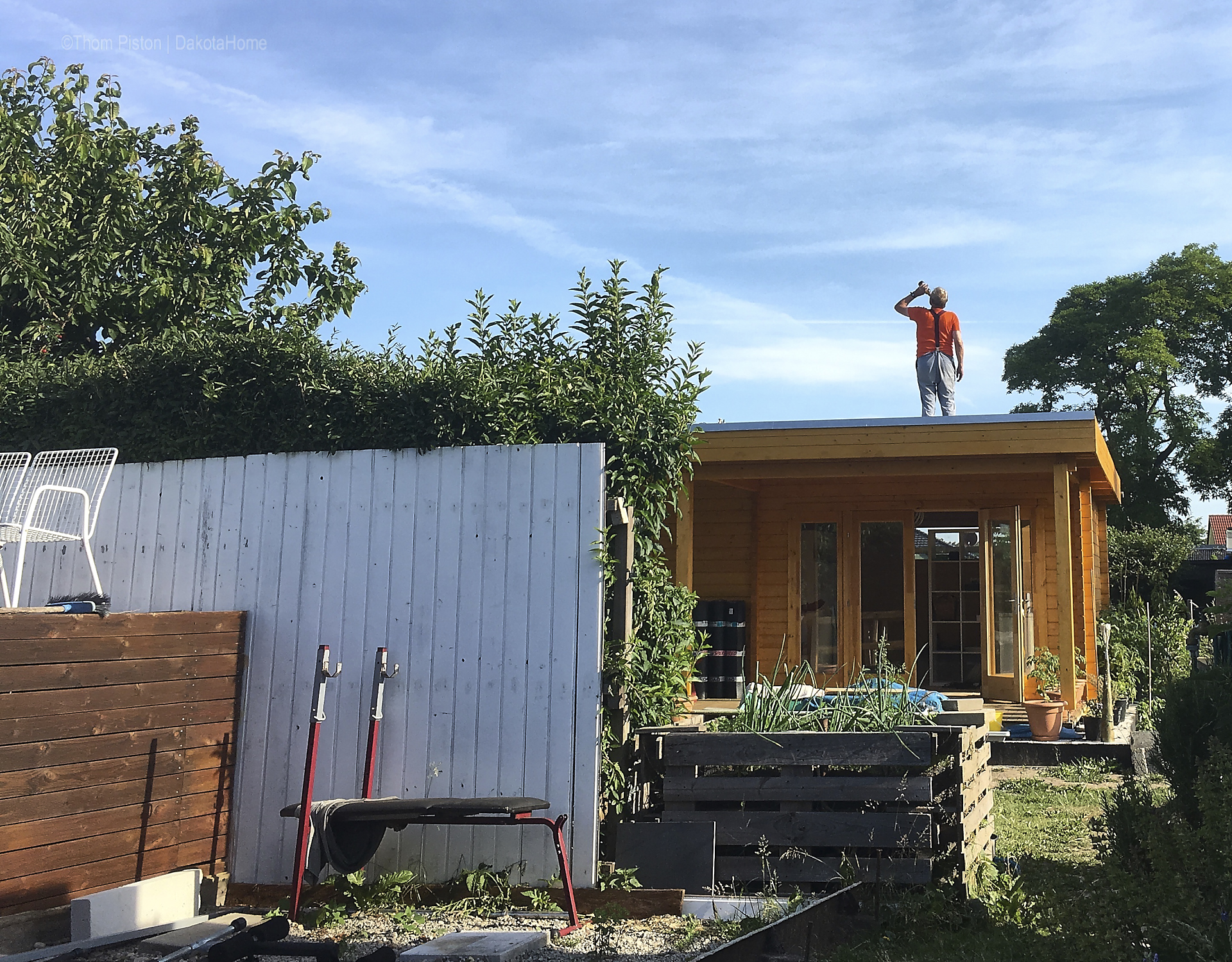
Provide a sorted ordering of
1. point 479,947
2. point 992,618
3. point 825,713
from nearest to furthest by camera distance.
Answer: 1. point 479,947
2. point 825,713
3. point 992,618

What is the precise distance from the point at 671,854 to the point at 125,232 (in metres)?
10.0

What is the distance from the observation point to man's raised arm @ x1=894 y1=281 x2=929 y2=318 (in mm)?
12266

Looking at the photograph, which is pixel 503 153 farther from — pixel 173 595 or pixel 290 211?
→ pixel 290 211

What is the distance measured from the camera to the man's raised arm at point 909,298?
12266mm

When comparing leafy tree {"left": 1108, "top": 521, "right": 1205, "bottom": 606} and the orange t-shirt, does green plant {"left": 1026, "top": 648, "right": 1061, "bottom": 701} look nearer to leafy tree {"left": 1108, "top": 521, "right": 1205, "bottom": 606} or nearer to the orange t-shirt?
the orange t-shirt

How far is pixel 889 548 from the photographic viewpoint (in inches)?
476

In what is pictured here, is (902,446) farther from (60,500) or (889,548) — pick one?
(60,500)

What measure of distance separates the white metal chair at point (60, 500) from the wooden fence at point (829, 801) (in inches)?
113

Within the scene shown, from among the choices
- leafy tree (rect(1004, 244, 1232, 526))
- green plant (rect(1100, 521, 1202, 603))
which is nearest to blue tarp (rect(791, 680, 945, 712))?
green plant (rect(1100, 521, 1202, 603))

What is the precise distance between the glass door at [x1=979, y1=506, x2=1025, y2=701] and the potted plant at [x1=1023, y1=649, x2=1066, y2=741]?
0.67 ft

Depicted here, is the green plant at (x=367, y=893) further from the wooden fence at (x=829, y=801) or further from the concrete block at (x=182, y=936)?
the wooden fence at (x=829, y=801)

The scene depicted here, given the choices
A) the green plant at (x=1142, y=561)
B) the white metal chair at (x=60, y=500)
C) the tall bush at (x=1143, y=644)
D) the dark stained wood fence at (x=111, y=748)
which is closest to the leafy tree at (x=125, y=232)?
the white metal chair at (x=60, y=500)

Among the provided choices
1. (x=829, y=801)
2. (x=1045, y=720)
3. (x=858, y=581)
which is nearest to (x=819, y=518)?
(x=858, y=581)

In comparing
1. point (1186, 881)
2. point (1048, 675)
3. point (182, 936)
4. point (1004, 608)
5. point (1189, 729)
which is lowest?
point (182, 936)
